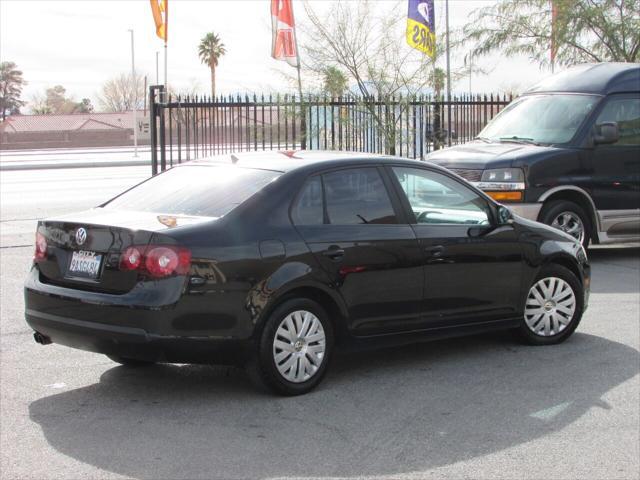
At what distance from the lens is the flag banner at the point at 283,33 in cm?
1875

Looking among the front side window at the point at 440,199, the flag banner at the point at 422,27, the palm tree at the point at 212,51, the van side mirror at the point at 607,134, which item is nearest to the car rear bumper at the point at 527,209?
the van side mirror at the point at 607,134

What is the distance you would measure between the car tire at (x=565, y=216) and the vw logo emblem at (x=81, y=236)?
7.39m

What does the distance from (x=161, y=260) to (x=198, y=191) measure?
944 millimetres

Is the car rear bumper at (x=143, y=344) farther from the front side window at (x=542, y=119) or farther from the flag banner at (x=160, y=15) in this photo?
the flag banner at (x=160, y=15)

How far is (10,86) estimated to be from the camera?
114438 mm

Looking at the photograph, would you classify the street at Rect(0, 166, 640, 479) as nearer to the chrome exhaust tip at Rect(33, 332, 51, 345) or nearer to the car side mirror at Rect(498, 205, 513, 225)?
the chrome exhaust tip at Rect(33, 332, 51, 345)

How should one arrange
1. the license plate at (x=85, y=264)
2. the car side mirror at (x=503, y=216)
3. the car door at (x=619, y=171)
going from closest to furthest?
1. the license plate at (x=85, y=264)
2. the car side mirror at (x=503, y=216)
3. the car door at (x=619, y=171)

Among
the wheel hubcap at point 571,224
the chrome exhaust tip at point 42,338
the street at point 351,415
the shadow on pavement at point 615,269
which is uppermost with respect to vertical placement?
the wheel hubcap at point 571,224

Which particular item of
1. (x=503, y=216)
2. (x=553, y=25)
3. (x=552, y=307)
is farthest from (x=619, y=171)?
A: (x=553, y=25)

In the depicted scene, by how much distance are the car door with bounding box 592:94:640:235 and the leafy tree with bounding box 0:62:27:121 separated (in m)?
103

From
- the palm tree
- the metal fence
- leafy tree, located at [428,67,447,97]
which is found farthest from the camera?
the palm tree

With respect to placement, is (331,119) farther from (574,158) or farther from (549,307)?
(549,307)

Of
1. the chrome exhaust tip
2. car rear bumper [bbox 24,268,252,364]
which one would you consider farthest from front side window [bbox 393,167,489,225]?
the chrome exhaust tip

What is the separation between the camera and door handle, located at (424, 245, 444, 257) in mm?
7277
